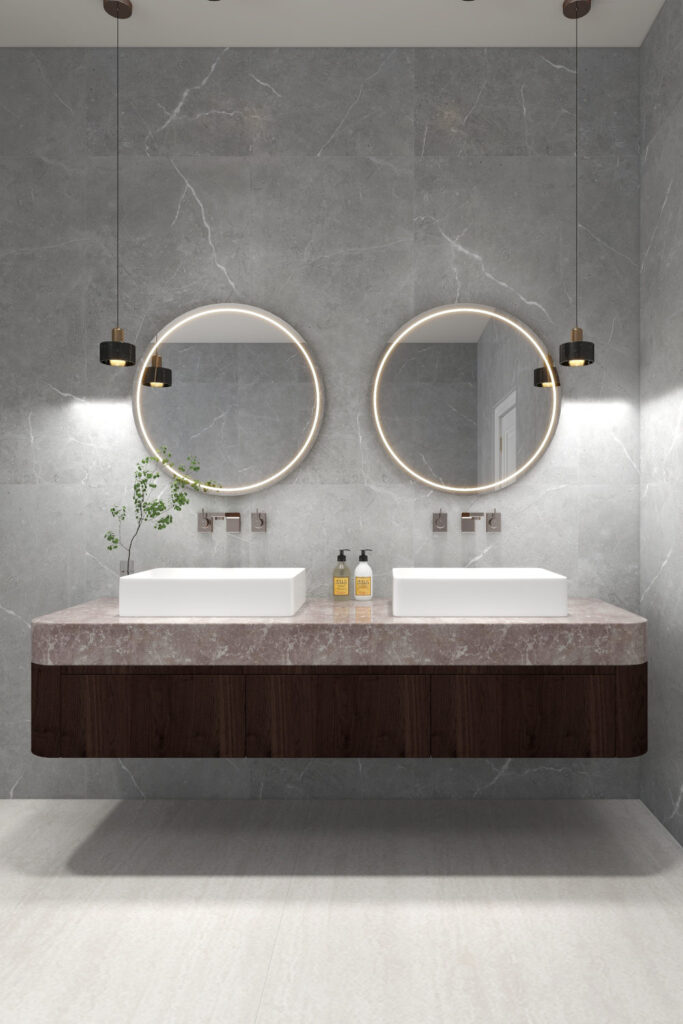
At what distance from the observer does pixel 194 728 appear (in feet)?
8.12

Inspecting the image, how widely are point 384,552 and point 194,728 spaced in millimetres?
1109

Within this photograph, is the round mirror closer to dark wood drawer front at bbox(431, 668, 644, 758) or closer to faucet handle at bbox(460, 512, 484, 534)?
faucet handle at bbox(460, 512, 484, 534)

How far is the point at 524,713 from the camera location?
2.45m

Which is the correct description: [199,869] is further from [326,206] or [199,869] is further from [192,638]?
[326,206]

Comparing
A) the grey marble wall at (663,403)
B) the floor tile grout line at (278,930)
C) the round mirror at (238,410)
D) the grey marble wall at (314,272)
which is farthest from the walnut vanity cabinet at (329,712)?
the round mirror at (238,410)

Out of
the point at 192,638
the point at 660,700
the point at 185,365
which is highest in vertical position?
the point at 185,365

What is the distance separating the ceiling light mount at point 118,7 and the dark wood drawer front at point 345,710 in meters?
2.55

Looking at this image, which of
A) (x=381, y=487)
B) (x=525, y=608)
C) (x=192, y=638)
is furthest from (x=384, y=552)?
(x=192, y=638)

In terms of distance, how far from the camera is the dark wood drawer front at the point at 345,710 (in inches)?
97.0

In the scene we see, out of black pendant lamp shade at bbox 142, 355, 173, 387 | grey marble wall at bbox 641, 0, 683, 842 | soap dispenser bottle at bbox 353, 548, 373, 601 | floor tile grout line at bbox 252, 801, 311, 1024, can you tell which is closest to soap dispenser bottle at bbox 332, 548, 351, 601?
soap dispenser bottle at bbox 353, 548, 373, 601

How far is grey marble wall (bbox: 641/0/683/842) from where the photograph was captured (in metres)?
2.79

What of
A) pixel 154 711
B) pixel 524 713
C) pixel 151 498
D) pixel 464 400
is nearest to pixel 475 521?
pixel 464 400

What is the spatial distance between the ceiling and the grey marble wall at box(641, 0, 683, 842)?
0.26 meters

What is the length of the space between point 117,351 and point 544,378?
1.71 m
